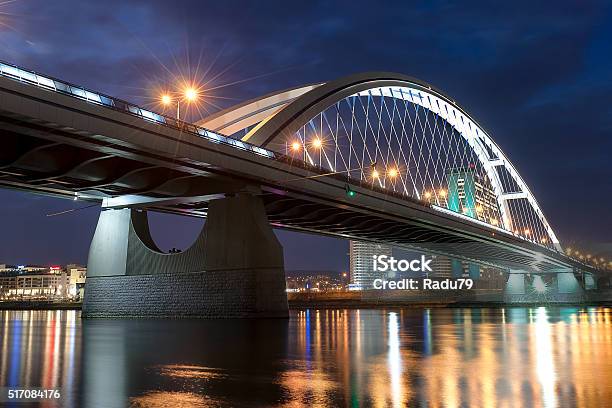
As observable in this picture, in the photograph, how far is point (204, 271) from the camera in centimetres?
3959

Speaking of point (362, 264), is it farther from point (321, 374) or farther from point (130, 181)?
point (321, 374)

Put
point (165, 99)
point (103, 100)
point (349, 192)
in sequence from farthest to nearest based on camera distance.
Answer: point (349, 192), point (165, 99), point (103, 100)

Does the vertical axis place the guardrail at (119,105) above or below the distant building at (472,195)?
below

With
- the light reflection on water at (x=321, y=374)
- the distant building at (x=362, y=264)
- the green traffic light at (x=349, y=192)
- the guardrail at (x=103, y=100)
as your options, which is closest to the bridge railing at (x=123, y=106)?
the guardrail at (x=103, y=100)

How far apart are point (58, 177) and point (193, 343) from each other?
19948 mm

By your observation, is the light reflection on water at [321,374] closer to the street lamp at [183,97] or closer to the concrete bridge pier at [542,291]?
the street lamp at [183,97]

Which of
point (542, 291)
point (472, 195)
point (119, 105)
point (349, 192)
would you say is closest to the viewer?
point (119, 105)

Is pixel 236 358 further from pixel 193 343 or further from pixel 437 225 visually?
pixel 437 225

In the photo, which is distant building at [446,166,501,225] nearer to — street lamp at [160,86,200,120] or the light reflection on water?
street lamp at [160,86,200,120]

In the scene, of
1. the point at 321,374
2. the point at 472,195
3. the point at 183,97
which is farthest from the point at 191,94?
the point at 472,195

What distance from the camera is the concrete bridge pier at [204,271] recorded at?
38312 mm

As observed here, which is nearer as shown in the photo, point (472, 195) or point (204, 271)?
point (204, 271)

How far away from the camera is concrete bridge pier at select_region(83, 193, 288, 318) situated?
126 feet

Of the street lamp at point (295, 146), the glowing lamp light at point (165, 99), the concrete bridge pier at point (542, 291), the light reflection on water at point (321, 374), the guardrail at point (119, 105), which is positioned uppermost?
the glowing lamp light at point (165, 99)
